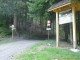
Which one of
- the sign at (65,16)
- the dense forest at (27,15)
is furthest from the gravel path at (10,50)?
the dense forest at (27,15)

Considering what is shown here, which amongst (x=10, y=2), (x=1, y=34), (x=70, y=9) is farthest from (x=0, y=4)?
(x=70, y=9)

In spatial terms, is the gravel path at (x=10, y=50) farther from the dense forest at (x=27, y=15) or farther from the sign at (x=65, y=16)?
the dense forest at (x=27, y=15)

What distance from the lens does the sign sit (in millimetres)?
15561

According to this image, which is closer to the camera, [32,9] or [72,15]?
[72,15]

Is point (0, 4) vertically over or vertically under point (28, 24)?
over

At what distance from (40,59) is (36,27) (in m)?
26.8

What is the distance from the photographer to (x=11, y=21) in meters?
33.9

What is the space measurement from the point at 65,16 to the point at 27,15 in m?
15.9

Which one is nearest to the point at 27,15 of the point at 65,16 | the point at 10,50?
the point at 65,16

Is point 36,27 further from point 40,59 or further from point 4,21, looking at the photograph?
point 40,59

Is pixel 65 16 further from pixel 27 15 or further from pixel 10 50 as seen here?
pixel 27 15

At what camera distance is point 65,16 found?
52.7 feet

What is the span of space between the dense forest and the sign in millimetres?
4087

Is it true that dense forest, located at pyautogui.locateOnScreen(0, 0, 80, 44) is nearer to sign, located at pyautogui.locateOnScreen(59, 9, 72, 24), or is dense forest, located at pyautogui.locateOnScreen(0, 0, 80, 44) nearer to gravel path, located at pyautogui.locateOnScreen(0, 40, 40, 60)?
sign, located at pyautogui.locateOnScreen(59, 9, 72, 24)
